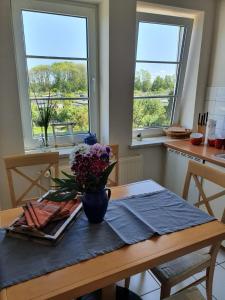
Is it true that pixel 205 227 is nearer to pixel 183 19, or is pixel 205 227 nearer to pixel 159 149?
pixel 159 149

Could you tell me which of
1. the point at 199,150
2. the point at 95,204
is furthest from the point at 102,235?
the point at 199,150

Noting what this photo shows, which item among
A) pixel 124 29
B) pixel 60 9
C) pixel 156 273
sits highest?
pixel 60 9

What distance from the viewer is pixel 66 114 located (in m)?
2.22

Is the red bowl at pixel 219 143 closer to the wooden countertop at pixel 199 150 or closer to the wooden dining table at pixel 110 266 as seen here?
the wooden countertop at pixel 199 150

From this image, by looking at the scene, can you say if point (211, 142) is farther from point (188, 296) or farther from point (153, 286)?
point (188, 296)

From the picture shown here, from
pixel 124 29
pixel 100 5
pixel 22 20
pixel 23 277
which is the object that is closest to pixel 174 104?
pixel 124 29

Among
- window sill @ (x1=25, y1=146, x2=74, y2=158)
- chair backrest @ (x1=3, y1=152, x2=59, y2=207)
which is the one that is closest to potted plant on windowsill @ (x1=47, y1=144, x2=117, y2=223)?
chair backrest @ (x1=3, y1=152, x2=59, y2=207)

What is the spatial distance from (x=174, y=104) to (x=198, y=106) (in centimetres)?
27

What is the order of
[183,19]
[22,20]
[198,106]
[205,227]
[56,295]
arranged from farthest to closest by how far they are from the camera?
[198,106] → [183,19] → [22,20] → [205,227] → [56,295]

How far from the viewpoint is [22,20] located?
6.16ft

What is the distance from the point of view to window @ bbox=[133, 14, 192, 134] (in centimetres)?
230

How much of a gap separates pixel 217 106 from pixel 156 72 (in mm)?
737

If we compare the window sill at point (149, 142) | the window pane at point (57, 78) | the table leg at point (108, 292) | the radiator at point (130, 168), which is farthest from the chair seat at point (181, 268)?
the window pane at point (57, 78)

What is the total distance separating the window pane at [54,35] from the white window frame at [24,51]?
4cm
